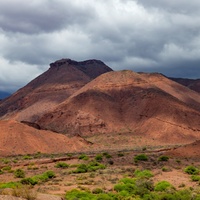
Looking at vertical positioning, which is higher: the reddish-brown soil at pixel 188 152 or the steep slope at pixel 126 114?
the steep slope at pixel 126 114

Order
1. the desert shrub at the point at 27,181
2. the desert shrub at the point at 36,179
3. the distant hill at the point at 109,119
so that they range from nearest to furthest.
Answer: the desert shrub at the point at 27,181 < the desert shrub at the point at 36,179 < the distant hill at the point at 109,119

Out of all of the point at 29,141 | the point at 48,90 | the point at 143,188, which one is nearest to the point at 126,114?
the point at 29,141

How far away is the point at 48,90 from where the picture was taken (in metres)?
159

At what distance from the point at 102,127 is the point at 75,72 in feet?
253

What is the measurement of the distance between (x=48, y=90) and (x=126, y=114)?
185 feet

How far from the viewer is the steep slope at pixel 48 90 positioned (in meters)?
143

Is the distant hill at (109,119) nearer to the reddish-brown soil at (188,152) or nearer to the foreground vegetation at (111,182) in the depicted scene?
the reddish-brown soil at (188,152)

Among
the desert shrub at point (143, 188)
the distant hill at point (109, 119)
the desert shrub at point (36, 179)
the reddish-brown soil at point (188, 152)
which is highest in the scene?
the distant hill at point (109, 119)

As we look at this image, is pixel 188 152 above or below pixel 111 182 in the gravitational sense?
above

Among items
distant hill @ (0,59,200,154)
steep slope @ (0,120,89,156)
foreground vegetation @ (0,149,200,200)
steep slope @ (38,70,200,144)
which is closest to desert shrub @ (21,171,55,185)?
foreground vegetation @ (0,149,200,200)

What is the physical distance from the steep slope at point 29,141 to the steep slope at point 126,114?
2633 cm

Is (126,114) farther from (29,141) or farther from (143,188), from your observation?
(143,188)

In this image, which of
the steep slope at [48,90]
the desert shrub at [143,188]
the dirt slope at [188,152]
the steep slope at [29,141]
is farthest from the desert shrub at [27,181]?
the steep slope at [48,90]

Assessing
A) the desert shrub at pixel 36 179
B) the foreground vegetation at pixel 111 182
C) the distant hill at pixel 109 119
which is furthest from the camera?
the distant hill at pixel 109 119
